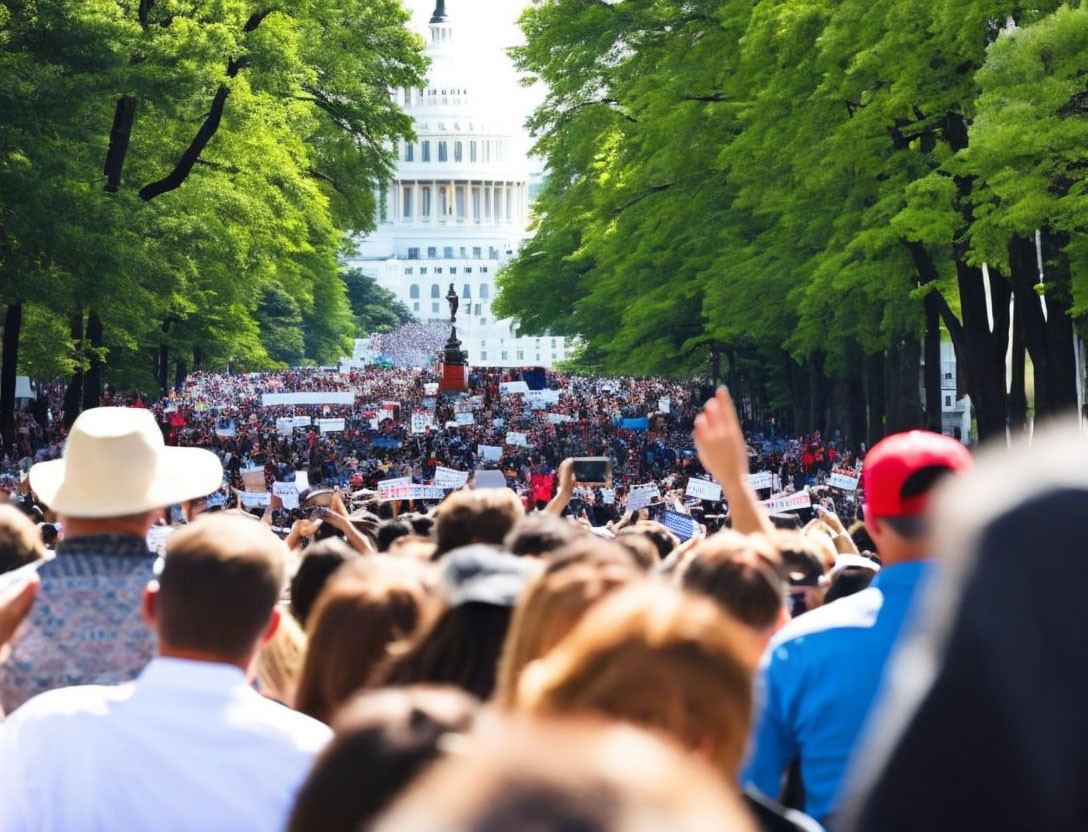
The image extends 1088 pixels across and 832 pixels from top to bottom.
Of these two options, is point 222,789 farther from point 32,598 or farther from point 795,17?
point 795,17

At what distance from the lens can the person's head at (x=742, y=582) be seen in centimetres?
449

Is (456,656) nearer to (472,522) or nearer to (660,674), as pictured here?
(660,674)

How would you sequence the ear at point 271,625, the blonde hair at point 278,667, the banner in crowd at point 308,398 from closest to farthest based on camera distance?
the ear at point 271,625
the blonde hair at point 278,667
the banner in crowd at point 308,398

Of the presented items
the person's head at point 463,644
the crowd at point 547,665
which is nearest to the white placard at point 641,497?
the crowd at point 547,665

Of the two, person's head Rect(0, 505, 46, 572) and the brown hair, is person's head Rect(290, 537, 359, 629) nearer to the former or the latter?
person's head Rect(0, 505, 46, 572)

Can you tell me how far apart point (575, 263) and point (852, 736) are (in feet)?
197

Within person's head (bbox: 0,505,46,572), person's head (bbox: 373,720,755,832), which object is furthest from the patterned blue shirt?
person's head (bbox: 373,720,755,832)

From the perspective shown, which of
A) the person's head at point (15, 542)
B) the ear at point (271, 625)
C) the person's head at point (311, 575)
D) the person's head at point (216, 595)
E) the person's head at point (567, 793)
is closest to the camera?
the person's head at point (567, 793)

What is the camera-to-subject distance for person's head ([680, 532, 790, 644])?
177 inches

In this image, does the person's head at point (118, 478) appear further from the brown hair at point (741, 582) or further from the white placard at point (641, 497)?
the white placard at point (641, 497)

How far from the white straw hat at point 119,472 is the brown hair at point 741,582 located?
1273 millimetres

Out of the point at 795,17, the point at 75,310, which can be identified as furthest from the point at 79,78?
the point at 795,17

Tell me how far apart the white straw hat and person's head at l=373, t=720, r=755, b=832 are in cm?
358

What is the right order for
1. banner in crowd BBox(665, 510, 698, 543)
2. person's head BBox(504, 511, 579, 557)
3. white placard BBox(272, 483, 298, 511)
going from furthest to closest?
white placard BBox(272, 483, 298, 511) → banner in crowd BBox(665, 510, 698, 543) → person's head BBox(504, 511, 579, 557)
